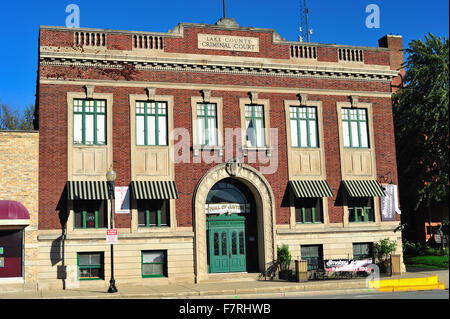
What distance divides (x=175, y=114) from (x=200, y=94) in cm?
171

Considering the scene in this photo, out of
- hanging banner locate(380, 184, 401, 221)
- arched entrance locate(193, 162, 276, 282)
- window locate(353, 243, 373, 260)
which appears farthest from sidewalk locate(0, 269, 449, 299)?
hanging banner locate(380, 184, 401, 221)

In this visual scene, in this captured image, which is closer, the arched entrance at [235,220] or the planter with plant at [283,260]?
the planter with plant at [283,260]

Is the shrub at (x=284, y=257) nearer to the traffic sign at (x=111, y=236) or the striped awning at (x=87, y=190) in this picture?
the traffic sign at (x=111, y=236)

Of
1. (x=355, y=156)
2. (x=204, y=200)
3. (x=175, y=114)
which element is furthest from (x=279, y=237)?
(x=175, y=114)

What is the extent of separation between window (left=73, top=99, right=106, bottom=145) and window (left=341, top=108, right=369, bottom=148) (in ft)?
42.1

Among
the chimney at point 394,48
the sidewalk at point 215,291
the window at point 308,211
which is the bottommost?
the sidewalk at point 215,291

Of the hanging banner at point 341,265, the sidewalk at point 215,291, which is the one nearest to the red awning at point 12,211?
the sidewalk at point 215,291

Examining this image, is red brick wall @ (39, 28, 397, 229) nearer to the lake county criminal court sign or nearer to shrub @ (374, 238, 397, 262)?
the lake county criminal court sign

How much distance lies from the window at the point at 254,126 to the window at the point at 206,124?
173 centimetres

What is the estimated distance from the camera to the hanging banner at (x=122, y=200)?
2528 cm

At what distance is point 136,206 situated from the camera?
2556 cm
